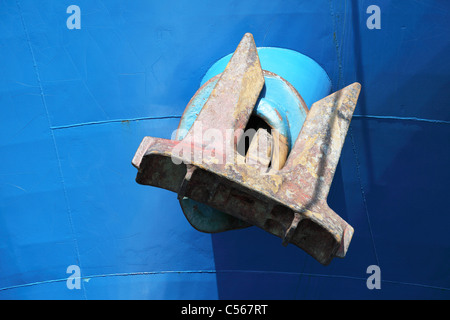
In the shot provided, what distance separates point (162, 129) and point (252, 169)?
1.20 metres

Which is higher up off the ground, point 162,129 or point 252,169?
point 162,129

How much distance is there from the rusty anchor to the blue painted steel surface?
2.29ft

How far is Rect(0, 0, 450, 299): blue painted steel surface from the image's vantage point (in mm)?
3248

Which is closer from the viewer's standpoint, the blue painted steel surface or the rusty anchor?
the rusty anchor

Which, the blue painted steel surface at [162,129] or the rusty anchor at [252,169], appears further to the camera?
the blue painted steel surface at [162,129]

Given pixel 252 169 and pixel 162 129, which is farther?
pixel 162 129

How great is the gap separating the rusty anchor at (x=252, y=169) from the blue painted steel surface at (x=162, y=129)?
2.29 ft

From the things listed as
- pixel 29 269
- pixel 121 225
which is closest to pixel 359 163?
pixel 121 225

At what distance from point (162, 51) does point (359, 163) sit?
144 cm

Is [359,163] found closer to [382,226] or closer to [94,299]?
[382,226]

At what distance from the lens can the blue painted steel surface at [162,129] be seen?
3248 mm

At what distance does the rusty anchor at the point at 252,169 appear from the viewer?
223cm

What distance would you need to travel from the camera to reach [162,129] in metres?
3.30

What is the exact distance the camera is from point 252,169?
2.24 metres
